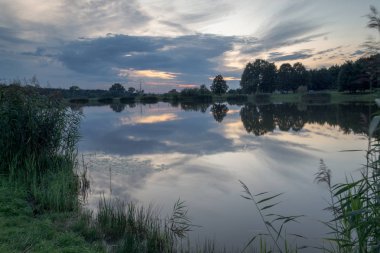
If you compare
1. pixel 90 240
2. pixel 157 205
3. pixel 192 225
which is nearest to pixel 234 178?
pixel 157 205

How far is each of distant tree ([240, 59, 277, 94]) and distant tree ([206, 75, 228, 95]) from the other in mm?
10512

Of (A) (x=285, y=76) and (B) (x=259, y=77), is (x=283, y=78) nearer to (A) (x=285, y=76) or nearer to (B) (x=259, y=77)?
(A) (x=285, y=76)

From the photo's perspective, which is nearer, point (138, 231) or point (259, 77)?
point (138, 231)

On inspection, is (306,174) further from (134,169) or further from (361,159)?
(134,169)

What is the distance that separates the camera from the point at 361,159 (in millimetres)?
13344

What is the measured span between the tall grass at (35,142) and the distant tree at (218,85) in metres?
107

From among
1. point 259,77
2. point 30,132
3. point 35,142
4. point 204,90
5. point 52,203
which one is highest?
point 259,77

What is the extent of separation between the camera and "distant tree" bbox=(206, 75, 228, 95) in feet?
383

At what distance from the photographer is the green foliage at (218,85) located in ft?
383

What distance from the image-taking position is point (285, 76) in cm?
9756

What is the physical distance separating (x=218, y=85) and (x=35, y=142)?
109 meters

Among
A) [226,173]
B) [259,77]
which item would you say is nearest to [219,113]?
[226,173]

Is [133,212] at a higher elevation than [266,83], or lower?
lower

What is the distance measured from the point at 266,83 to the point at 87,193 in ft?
319
